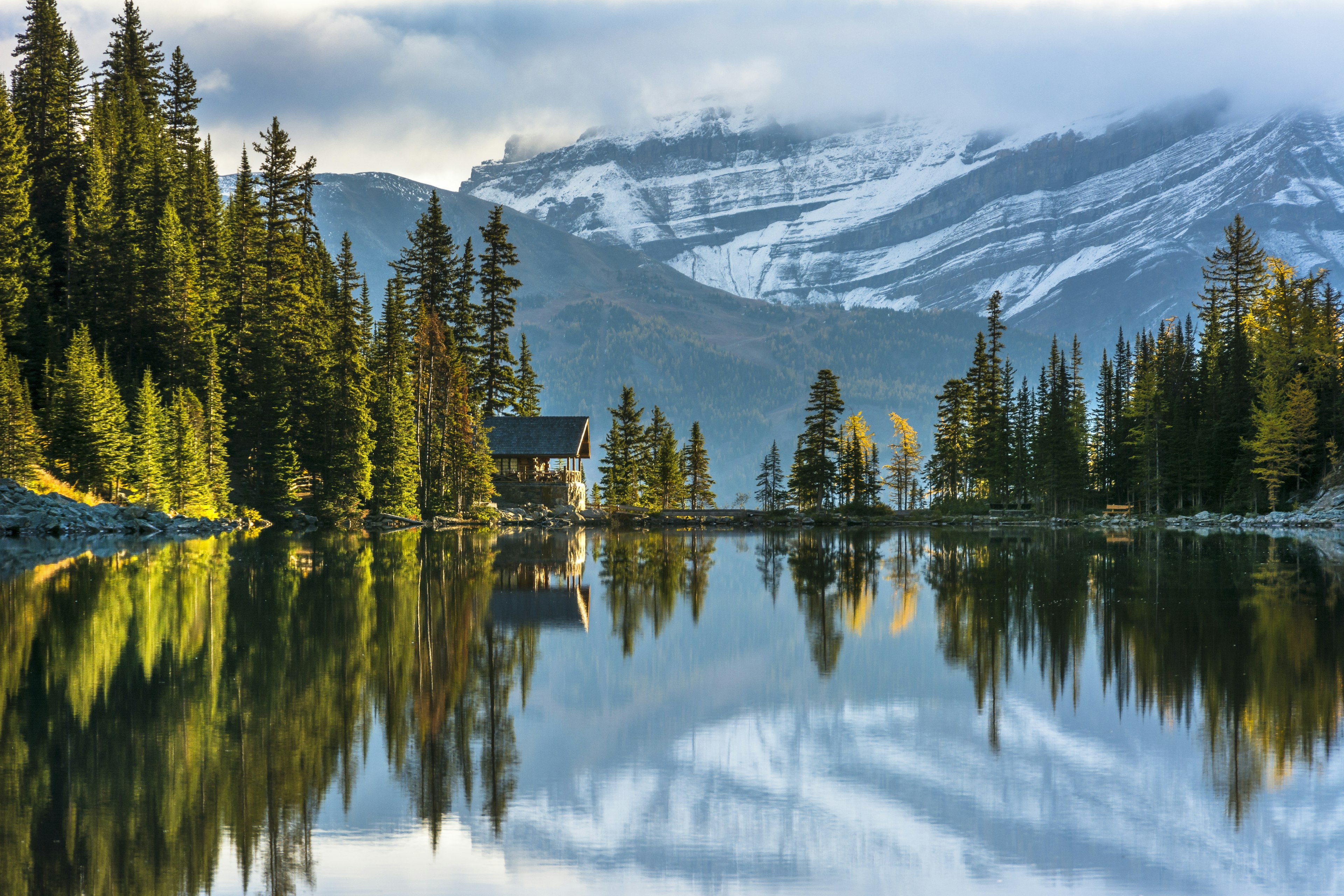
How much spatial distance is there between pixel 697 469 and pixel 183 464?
58.0m

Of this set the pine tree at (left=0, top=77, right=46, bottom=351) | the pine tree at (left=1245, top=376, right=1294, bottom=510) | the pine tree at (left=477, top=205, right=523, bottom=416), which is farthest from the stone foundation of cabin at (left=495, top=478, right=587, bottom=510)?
the pine tree at (left=1245, top=376, right=1294, bottom=510)

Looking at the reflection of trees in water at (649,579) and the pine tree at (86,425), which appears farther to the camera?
the pine tree at (86,425)

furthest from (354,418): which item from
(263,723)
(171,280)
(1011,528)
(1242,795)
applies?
(1242,795)

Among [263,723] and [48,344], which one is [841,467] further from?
[263,723]

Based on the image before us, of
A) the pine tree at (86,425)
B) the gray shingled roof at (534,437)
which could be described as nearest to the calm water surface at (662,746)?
the pine tree at (86,425)

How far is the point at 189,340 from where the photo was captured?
6144 cm

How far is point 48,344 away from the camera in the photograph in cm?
5981

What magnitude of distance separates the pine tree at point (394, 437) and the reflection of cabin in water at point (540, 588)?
19481mm

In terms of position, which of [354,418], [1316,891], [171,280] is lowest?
[1316,891]

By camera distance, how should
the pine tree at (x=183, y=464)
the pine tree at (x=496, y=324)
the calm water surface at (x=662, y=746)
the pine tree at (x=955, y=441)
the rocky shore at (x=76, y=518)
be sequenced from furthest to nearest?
the pine tree at (x=955, y=441) → the pine tree at (x=496, y=324) → the pine tree at (x=183, y=464) → the rocky shore at (x=76, y=518) → the calm water surface at (x=662, y=746)

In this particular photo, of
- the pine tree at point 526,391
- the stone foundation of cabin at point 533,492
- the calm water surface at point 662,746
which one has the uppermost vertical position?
the pine tree at point 526,391

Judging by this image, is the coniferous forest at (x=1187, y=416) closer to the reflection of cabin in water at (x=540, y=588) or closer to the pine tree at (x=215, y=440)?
the reflection of cabin in water at (x=540, y=588)

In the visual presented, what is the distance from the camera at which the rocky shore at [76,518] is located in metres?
45.5

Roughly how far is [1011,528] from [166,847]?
73582 millimetres
